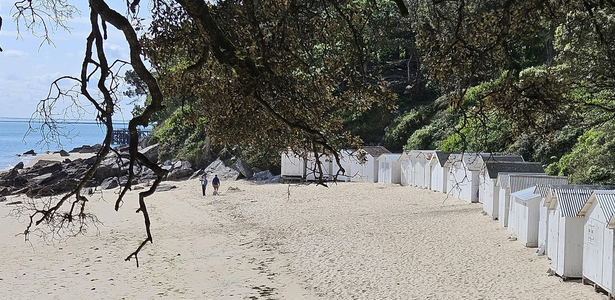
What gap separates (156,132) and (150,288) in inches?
1868

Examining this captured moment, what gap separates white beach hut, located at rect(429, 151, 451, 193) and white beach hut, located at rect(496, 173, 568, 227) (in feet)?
35.0

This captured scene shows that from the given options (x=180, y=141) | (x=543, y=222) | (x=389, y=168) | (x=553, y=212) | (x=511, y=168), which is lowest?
(x=543, y=222)

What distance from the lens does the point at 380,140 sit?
164 ft

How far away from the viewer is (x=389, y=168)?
40.4 meters

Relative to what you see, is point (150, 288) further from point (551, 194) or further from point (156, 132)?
point (156, 132)

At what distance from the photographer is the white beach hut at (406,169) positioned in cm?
3856

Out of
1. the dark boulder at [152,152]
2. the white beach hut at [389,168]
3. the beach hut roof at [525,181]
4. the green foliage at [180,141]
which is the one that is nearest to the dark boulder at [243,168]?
the green foliage at [180,141]

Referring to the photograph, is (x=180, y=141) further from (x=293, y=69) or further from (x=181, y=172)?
(x=293, y=69)

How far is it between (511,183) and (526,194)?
82.2 inches

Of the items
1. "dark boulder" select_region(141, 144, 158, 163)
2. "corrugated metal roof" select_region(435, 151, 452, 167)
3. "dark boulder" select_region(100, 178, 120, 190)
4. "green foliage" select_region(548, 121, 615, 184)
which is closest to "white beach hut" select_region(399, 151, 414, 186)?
"corrugated metal roof" select_region(435, 151, 452, 167)

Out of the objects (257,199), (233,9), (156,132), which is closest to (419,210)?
(257,199)

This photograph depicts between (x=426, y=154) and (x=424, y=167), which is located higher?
(x=426, y=154)

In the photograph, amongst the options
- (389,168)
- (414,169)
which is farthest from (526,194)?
(389,168)

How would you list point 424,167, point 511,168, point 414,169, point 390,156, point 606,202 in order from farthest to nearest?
1. point 390,156
2. point 414,169
3. point 424,167
4. point 511,168
5. point 606,202
